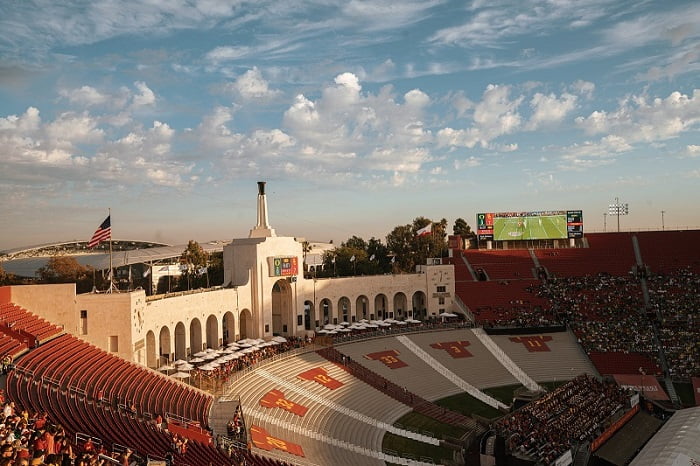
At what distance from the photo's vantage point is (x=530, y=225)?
70.2 metres

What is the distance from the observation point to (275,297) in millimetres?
53750

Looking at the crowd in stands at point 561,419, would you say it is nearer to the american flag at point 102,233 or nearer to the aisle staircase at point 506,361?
the aisle staircase at point 506,361

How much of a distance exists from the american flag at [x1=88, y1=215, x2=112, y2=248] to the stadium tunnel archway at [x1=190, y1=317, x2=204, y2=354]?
1155 centimetres

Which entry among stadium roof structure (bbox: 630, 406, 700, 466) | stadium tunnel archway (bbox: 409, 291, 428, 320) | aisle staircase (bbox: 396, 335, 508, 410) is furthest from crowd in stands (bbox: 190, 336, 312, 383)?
stadium roof structure (bbox: 630, 406, 700, 466)

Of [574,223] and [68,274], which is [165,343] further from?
[574,223]

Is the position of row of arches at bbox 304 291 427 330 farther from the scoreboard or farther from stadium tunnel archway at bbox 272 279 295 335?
the scoreboard

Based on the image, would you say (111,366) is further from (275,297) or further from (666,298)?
(666,298)

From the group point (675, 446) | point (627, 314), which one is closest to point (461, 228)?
point (627, 314)

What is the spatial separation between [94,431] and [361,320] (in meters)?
39.2

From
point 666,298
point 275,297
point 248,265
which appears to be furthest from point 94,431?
point 666,298

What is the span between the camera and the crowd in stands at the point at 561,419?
1199 inches

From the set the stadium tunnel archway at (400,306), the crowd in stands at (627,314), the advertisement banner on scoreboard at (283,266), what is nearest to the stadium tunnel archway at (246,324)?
the advertisement banner on scoreboard at (283,266)

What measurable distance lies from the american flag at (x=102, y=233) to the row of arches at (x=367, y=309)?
2409cm

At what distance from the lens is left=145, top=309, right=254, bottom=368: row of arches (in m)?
37.9
